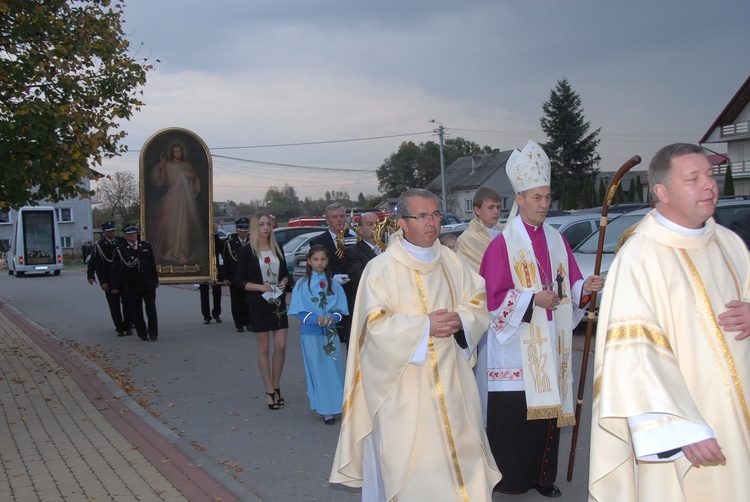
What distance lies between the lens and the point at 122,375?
1074 cm

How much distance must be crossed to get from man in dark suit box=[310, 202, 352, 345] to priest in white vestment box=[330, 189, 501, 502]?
3353mm

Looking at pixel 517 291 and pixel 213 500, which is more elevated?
pixel 517 291

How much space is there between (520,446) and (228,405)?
14.2 feet

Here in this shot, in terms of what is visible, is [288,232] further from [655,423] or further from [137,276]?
[655,423]

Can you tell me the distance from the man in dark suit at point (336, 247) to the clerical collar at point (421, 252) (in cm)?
339

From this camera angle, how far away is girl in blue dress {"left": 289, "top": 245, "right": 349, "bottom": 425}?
7.76m

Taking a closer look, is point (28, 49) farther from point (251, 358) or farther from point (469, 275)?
point (469, 275)

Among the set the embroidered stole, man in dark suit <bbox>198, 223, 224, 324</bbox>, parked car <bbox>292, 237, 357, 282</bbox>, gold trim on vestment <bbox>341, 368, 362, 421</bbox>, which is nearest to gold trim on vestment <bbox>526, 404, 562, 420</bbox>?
the embroidered stole

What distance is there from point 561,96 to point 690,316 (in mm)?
65531

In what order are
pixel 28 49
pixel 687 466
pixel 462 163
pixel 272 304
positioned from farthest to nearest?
pixel 462 163 → pixel 28 49 → pixel 272 304 → pixel 687 466

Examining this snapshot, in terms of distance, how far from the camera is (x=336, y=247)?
8656 mm

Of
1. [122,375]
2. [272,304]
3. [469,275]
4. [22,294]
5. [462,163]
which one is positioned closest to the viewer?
[469,275]

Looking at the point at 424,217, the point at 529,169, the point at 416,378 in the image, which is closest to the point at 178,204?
the point at 529,169

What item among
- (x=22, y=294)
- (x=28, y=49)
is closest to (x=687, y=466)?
(x=28, y=49)
